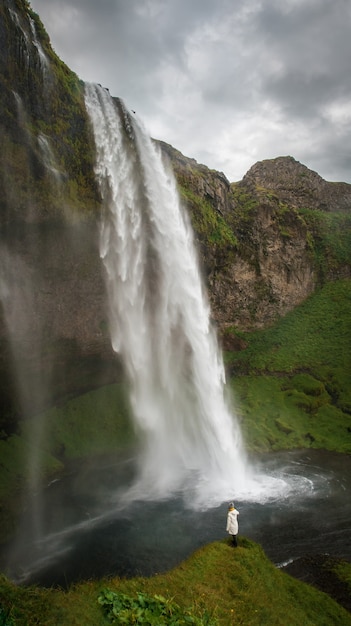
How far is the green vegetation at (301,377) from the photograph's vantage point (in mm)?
29672

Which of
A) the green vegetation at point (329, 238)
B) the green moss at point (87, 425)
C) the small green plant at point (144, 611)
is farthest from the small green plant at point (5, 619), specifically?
the green vegetation at point (329, 238)

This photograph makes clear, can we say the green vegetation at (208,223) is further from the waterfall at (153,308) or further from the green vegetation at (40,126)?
the green vegetation at (40,126)

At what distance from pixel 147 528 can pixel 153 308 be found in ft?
55.2

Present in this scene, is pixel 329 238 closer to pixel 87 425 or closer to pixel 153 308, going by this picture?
pixel 153 308

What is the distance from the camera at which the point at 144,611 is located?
7590mm

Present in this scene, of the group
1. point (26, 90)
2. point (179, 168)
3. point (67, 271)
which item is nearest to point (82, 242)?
point (67, 271)

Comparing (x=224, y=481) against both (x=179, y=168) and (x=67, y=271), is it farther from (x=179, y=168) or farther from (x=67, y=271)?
(x=179, y=168)

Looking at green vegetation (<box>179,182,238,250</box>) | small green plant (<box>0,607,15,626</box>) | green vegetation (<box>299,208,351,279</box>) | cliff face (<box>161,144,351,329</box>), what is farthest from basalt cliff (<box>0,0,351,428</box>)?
small green plant (<box>0,607,15,626</box>)

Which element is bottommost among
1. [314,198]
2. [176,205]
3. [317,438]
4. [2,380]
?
[317,438]

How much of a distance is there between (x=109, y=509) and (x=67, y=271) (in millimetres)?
16179

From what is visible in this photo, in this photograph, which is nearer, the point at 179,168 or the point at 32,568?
the point at 32,568

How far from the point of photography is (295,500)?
62.1 ft

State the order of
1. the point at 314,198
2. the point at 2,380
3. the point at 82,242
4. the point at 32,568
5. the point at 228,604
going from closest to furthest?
the point at 228,604 → the point at 32,568 → the point at 2,380 → the point at 82,242 → the point at 314,198

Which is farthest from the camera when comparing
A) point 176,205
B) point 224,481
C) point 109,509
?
point 176,205
